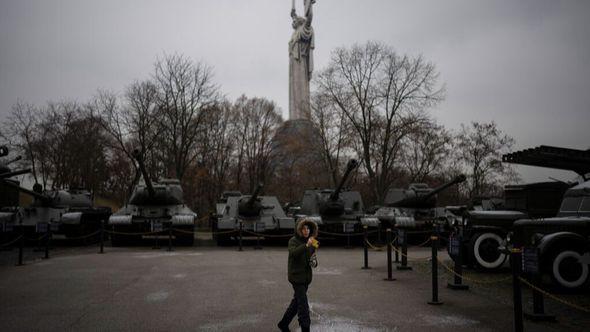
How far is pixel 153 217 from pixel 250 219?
3913mm

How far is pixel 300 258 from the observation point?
241 inches

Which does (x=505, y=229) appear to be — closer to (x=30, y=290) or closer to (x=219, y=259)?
(x=219, y=259)

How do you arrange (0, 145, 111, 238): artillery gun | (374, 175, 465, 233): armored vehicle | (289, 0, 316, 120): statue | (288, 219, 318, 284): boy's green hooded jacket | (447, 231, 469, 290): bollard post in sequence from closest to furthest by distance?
(288, 219, 318, 284): boy's green hooded jacket < (447, 231, 469, 290): bollard post < (0, 145, 111, 238): artillery gun < (374, 175, 465, 233): armored vehicle < (289, 0, 316, 120): statue

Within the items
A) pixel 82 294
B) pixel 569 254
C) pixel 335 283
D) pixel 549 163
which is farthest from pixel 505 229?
pixel 82 294

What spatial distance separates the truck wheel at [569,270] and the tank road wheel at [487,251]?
135 inches

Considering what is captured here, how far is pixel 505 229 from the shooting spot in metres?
12.2

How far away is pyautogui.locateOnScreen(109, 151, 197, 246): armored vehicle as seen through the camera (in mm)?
19297

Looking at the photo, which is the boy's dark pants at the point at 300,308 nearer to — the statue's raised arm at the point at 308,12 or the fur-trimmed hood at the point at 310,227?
the fur-trimmed hood at the point at 310,227

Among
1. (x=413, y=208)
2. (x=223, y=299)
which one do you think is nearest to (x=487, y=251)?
(x=223, y=299)

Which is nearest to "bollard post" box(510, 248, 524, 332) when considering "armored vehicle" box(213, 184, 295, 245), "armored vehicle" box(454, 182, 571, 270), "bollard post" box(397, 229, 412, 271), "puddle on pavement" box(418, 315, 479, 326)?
"puddle on pavement" box(418, 315, 479, 326)

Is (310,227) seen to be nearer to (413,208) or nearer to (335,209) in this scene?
(335,209)

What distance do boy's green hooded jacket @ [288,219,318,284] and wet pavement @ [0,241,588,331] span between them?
102 centimetres

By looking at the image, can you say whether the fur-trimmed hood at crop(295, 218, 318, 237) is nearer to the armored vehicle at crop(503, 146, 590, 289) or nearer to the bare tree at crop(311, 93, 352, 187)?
the armored vehicle at crop(503, 146, 590, 289)

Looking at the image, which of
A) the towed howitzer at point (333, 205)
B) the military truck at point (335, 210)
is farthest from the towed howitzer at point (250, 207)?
the towed howitzer at point (333, 205)
